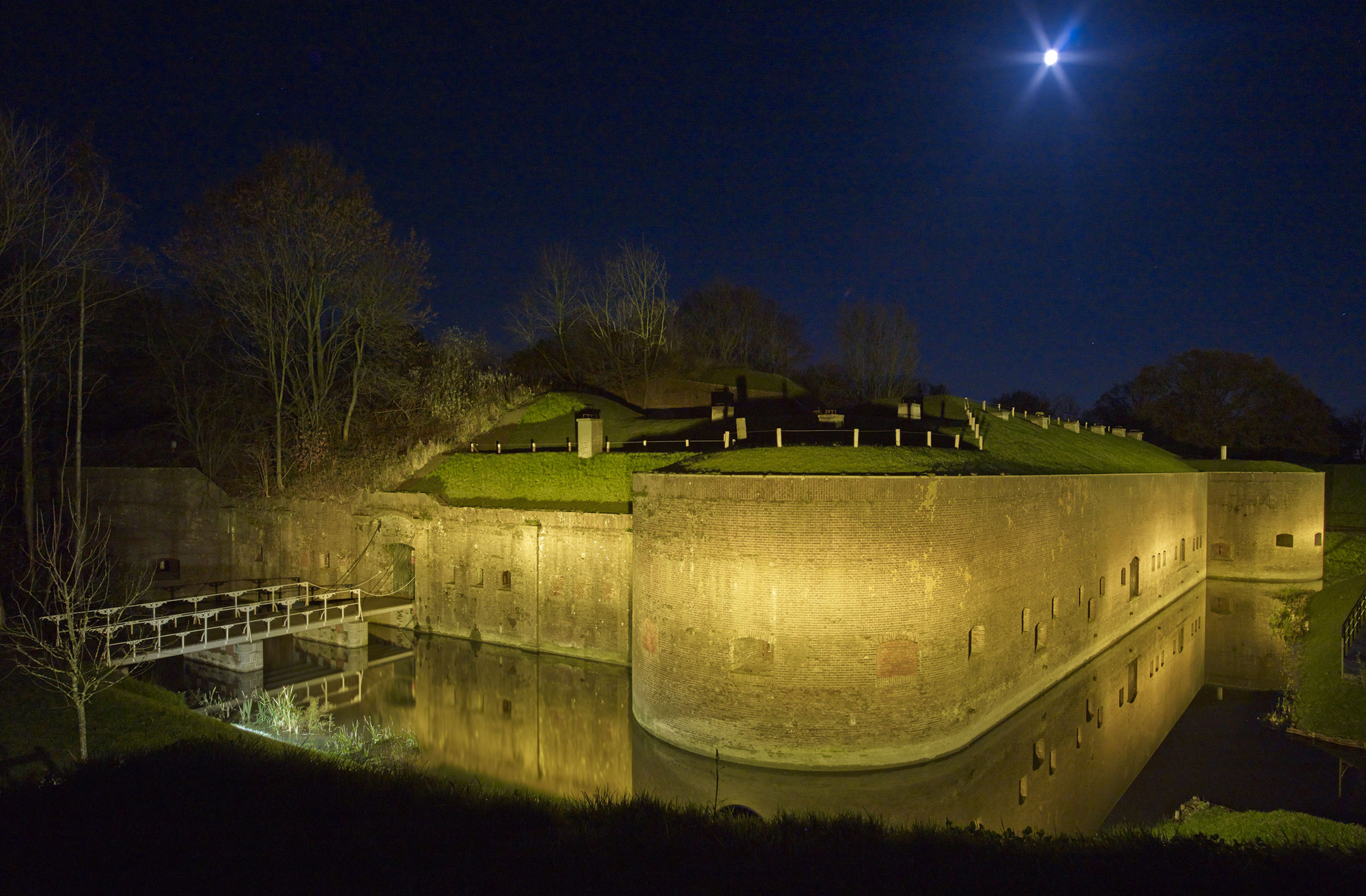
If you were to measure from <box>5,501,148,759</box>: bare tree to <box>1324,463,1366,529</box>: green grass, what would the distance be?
51.4m

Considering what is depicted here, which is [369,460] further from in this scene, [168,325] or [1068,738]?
[1068,738]

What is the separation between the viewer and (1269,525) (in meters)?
33.9

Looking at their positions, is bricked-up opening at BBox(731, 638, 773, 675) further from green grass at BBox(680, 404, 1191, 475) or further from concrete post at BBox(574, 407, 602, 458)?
concrete post at BBox(574, 407, 602, 458)

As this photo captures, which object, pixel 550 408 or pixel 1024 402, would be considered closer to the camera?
pixel 550 408

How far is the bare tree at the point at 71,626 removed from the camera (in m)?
11.4

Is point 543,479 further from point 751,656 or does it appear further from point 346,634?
point 751,656

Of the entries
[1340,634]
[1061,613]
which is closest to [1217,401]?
[1340,634]

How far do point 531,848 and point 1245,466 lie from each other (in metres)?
40.9

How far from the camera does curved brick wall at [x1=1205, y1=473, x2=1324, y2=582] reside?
110ft

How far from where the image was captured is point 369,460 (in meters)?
27.5

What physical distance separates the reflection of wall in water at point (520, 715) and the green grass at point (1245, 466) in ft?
106

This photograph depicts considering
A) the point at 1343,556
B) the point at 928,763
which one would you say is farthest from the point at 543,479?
the point at 1343,556

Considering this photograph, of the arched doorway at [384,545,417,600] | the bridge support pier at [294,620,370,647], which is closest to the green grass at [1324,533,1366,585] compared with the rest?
the arched doorway at [384,545,417,600]

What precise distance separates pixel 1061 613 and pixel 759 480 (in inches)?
384
